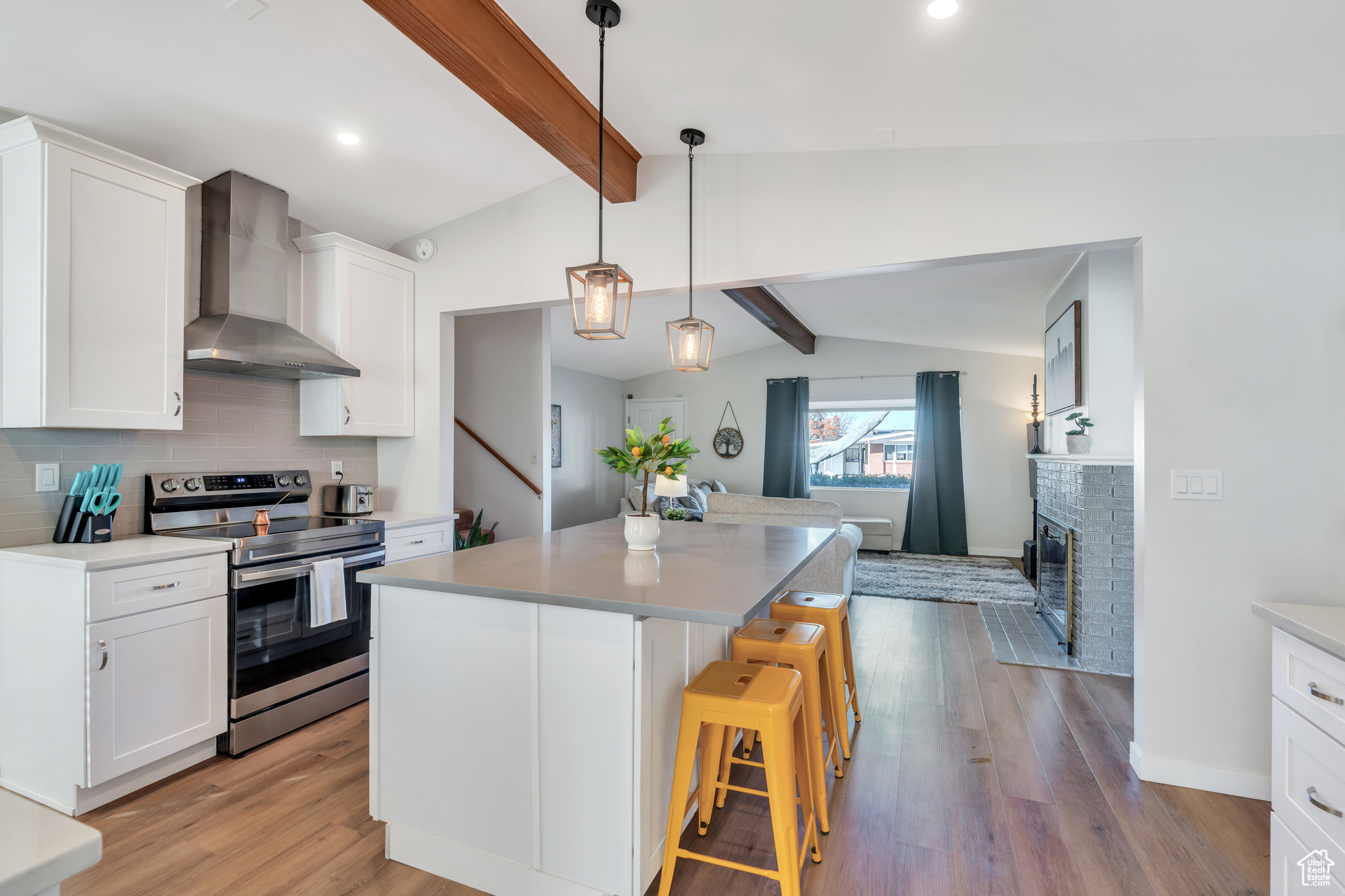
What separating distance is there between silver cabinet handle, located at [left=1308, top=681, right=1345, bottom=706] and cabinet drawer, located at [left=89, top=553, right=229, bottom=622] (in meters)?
3.37

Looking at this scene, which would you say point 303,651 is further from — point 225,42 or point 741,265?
point 741,265

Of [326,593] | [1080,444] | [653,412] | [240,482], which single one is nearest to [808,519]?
[1080,444]

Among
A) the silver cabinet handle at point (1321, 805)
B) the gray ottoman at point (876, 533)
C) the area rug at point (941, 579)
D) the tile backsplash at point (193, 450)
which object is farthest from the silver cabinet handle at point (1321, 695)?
the gray ottoman at point (876, 533)

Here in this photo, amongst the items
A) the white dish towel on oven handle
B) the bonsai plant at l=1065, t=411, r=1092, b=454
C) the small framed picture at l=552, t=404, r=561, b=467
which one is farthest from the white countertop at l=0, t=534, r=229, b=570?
the small framed picture at l=552, t=404, r=561, b=467

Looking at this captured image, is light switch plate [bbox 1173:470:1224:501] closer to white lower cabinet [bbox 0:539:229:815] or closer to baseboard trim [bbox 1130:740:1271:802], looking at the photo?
baseboard trim [bbox 1130:740:1271:802]

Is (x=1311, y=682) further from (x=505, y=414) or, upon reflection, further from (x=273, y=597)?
(x=505, y=414)

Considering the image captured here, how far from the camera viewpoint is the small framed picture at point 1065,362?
Answer: 402 centimetres

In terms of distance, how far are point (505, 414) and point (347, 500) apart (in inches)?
59.9

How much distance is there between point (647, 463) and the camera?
7.55 ft

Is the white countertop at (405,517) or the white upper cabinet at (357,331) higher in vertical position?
the white upper cabinet at (357,331)

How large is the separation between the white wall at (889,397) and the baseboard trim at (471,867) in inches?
258

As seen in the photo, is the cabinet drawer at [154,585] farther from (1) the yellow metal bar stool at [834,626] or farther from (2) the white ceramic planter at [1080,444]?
(2) the white ceramic planter at [1080,444]

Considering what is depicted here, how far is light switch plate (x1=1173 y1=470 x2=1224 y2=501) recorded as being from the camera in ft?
7.63

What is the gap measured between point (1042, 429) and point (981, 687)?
12.0 feet
